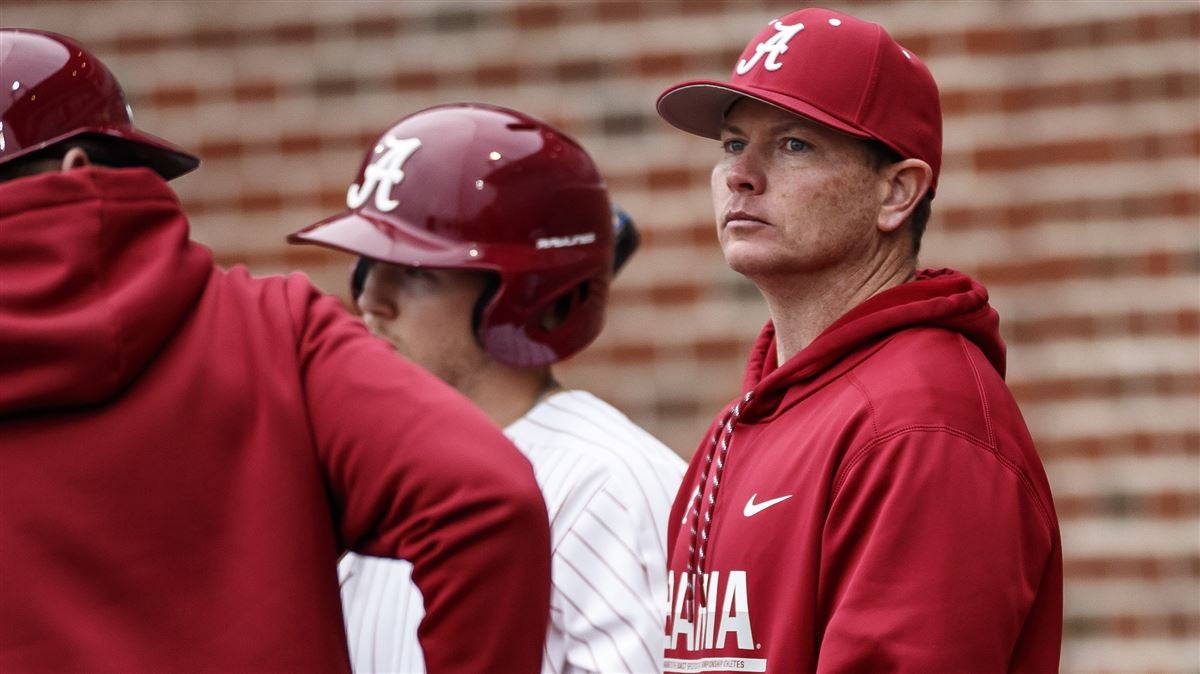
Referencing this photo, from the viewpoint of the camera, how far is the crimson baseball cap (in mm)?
2855

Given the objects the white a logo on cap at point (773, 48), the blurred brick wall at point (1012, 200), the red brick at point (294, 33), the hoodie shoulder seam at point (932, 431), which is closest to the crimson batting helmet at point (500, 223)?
the white a logo on cap at point (773, 48)

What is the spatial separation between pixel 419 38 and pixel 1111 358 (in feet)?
8.00

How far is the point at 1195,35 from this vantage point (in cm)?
532

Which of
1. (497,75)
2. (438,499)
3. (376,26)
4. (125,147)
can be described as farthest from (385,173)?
(376,26)

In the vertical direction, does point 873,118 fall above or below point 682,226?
above

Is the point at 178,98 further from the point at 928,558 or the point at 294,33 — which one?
the point at 928,558

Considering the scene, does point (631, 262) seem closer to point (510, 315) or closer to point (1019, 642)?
point (510, 315)

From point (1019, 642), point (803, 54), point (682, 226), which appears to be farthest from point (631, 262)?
point (1019, 642)

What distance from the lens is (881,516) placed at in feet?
8.06

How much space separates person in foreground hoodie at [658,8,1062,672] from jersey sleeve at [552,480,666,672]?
185 millimetres

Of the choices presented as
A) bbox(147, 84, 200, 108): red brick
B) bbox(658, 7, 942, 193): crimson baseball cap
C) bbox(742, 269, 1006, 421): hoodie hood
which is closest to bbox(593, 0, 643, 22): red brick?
bbox(147, 84, 200, 108): red brick

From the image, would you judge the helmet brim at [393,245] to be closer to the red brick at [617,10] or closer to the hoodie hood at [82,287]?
the hoodie hood at [82,287]

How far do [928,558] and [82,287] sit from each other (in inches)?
48.7

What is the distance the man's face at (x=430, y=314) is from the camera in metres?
3.82
